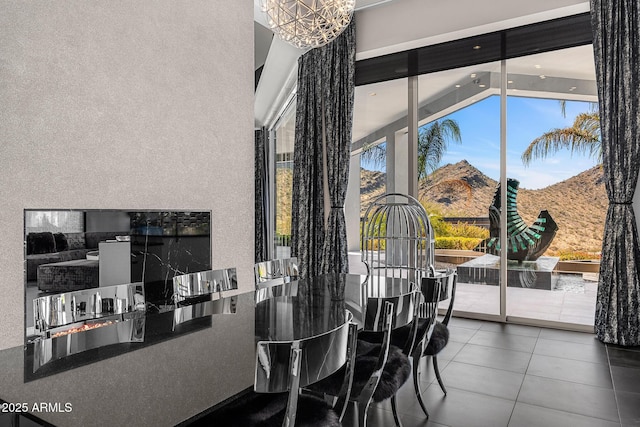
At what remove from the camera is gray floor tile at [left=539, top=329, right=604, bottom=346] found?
12.6ft

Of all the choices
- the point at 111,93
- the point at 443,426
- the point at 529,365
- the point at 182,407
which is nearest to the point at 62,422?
the point at 182,407

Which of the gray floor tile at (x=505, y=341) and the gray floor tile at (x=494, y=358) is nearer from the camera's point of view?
the gray floor tile at (x=494, y=358)

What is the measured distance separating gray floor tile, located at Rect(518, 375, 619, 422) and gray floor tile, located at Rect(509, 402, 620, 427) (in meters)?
0.06

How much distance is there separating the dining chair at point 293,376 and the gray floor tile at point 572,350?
8.92 ft

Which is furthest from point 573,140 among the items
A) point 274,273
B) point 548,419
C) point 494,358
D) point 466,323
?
point 274,273

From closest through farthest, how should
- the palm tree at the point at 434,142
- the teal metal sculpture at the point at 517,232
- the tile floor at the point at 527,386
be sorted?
the tile floor at the point at 527,386 < the teal metal sculpture at the point at 517,232 < the palm tree at the point at 434,142

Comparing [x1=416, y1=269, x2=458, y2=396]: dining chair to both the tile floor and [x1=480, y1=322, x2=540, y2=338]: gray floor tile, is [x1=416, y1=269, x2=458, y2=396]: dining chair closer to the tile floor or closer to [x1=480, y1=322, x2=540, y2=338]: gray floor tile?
the tile floor

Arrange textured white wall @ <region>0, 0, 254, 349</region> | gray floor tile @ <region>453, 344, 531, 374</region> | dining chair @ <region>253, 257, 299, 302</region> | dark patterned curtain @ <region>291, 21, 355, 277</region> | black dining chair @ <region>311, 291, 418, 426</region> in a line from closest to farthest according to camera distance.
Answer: black dining chair @ <region>311, 291, 418, 426</region>
textured white wall @ <region>0, 0, 254, 349</region>
dining chair @ <region>253, 257, 299, 302</region>
gray floor tile @ <region>453, 344, 531, 374</region>
dark patterned curtain @ <region>291, 21, 355, 277</region>

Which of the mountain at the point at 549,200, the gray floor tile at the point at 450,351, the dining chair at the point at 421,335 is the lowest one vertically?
the gray floor tile at the point at 450,351

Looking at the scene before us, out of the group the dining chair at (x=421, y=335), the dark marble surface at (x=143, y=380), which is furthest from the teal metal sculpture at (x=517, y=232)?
the dark marble surface at (x=143, y=380)

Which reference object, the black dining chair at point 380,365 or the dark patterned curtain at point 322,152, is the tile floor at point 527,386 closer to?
the black dining chair at point 380,365

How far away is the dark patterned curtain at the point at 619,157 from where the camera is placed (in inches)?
146

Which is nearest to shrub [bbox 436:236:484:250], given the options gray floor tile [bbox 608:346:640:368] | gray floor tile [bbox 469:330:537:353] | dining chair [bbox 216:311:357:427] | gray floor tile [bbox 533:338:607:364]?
gray floor tile [bbox 469:330:537:353]

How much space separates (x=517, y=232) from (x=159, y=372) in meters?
4.35
